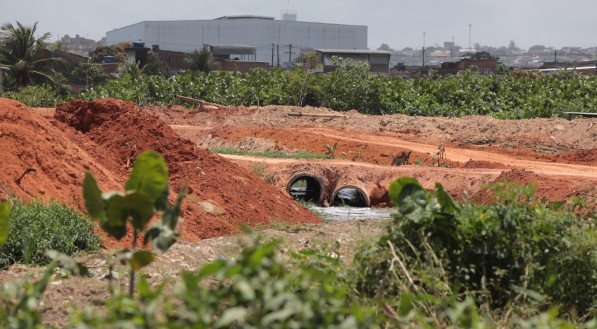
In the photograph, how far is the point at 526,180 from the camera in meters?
20.0

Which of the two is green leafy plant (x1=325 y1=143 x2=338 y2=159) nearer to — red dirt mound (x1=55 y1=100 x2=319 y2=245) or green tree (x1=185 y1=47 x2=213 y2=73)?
red dirt mound (x1=55 y1=100 x2=319 y2=245)

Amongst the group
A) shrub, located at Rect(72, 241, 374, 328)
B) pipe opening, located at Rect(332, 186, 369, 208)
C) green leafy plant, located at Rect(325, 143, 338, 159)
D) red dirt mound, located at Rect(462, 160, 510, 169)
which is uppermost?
shrub, located at Rect(72, 241, 374, 328)

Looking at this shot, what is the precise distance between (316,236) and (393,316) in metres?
6.09

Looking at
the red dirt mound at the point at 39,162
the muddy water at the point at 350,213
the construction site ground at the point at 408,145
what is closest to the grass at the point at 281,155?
the construction site ground at the point at 408,145

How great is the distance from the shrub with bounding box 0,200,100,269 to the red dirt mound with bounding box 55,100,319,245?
2953 millimetres

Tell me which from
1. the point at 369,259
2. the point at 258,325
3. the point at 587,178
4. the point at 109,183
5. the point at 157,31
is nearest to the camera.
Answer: the point at 258,325

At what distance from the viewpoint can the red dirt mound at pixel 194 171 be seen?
15.4m

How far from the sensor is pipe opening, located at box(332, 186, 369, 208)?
21891 millimetres

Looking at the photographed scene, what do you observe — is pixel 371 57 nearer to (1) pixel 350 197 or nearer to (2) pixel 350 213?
(1) pixel 350 197

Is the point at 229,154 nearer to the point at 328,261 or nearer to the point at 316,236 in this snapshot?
the point at 316,236

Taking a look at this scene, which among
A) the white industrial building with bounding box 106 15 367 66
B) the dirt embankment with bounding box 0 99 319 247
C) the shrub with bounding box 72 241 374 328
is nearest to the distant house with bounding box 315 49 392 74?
the white industrial building with bounding box 106 15 367 66

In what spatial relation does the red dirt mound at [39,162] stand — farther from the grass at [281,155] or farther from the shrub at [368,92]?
the shrub at [368,92]

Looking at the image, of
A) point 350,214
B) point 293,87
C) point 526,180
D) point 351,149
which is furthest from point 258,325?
point 293,87

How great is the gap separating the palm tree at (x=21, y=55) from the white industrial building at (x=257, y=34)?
79.6m
